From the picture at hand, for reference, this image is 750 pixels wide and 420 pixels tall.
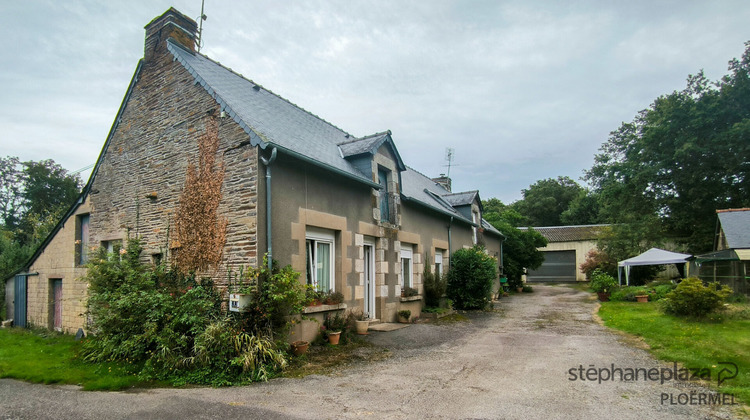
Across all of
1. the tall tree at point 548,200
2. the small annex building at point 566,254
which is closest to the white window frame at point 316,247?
the small annex building at point 566,254

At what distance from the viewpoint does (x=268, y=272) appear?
23.5 feet

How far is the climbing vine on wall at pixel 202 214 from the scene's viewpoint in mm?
7902

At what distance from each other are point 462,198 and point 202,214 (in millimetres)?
12569

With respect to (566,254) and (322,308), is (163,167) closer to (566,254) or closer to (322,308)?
(322,308)

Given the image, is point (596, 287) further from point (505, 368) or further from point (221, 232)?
point (221, 232)

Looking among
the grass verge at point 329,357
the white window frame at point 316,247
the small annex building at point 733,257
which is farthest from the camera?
the small annex building at point 733,257

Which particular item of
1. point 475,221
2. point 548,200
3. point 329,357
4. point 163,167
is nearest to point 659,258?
point 475,221

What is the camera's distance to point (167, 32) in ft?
32.2

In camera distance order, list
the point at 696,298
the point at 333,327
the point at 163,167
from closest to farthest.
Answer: the point at 333,327 < the point at 163,167 < the point at 696,298

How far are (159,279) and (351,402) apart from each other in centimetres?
546

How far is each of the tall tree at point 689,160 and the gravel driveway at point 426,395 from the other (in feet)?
60.8

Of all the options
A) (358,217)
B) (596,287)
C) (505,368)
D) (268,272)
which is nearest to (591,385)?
(505,368)

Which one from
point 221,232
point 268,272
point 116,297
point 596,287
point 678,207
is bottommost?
point 596,287

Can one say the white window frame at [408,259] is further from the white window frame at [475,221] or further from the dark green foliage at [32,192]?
the dark green foliage at [32,192]
